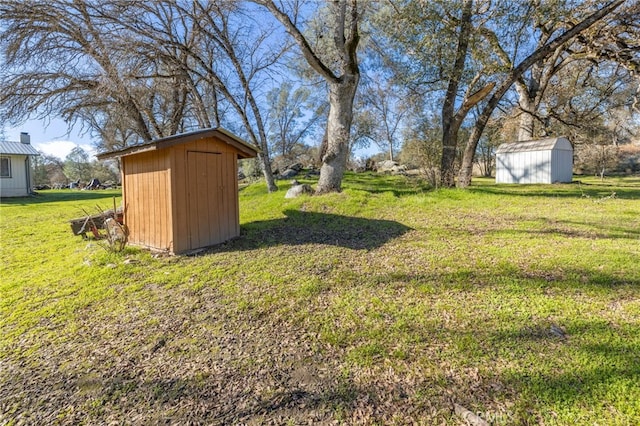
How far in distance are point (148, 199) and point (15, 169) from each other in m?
16.2

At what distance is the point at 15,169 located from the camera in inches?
611

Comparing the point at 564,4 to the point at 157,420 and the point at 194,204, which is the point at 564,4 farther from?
the point at 157,420

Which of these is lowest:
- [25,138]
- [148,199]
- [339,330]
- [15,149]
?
[339,330]

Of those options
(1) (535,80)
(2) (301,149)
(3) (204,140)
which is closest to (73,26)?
(3) (204,140)

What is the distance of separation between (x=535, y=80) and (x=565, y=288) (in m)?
12.8

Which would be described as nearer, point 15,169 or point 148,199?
point 148,199

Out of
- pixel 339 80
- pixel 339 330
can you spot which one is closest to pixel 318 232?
pixel 339 330

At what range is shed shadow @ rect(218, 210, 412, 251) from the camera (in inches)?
205

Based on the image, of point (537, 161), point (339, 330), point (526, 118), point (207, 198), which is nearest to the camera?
point (339, 330)

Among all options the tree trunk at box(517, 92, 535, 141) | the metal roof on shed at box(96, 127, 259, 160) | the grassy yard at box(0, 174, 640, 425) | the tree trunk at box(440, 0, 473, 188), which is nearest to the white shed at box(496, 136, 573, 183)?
the tree trunk at box(517, 92, 535, 141)

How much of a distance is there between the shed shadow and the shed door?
1.03 feet

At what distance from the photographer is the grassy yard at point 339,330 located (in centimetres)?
188

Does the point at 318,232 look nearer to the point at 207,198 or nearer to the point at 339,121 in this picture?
the point at 207,198

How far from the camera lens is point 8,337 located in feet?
9.31
